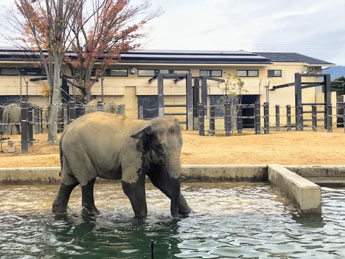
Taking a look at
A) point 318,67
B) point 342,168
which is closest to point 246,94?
point 318,67

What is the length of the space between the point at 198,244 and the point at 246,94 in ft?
90.2

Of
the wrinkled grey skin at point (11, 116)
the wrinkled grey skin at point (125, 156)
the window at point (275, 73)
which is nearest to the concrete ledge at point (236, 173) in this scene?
the wrinkled grey skin at point (125, 156)

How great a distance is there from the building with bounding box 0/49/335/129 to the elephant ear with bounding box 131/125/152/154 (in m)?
20.5

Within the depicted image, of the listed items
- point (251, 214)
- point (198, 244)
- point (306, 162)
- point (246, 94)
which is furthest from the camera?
point (246, 94)

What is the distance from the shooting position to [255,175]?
9.40 m

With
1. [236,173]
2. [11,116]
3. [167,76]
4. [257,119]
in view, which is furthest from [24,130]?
[167,76]

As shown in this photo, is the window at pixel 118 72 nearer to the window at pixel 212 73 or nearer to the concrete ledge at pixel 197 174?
the window at pixel 212 73

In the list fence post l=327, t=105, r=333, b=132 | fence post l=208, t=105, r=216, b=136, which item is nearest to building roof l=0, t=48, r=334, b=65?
fence post l=327, t=105, r=333, b=132

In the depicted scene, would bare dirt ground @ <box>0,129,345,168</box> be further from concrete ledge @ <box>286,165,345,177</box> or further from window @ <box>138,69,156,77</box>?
window @ <box>138,69,156,77</box>

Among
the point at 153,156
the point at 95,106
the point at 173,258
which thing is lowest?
the point at 173,258

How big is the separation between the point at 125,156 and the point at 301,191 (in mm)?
2575

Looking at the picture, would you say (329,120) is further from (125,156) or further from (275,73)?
(125,156)

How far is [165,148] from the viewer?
5.75 m

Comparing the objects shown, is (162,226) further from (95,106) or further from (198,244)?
(95,106)
